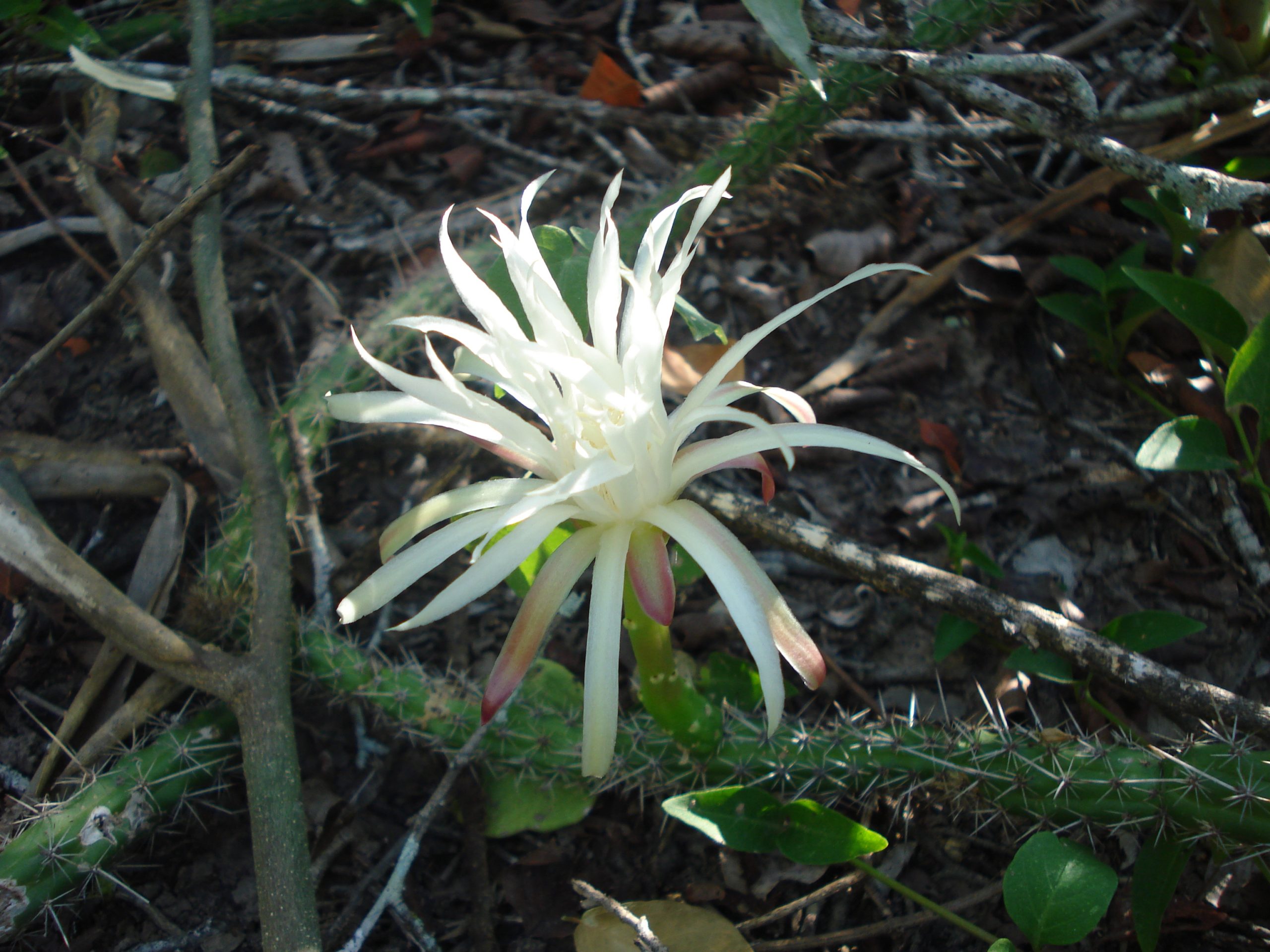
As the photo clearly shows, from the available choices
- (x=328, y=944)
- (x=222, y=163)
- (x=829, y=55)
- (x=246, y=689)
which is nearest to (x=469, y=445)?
(x=246, y=689)

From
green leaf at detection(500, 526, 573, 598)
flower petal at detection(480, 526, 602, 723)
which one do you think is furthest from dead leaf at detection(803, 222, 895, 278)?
flower petal at detection(480, 526, 602, 723)

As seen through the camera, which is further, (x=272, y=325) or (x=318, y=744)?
(x=272, y=325)

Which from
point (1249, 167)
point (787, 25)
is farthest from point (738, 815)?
point (1249, 167)

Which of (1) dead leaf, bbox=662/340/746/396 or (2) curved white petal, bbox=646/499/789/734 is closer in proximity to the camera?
(2) curved white petal, bbox=646/499/789/734

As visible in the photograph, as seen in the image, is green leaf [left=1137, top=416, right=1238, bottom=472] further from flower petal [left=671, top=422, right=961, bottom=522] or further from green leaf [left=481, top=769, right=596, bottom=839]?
green leaf [left=481, top=769, right=596, bottom=839]

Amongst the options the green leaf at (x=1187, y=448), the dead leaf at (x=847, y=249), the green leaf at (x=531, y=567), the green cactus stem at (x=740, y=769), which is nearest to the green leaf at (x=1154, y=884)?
the green cactus stem at (x=740, y=769)

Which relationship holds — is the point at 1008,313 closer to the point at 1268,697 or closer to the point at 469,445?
the point at 1268,697
